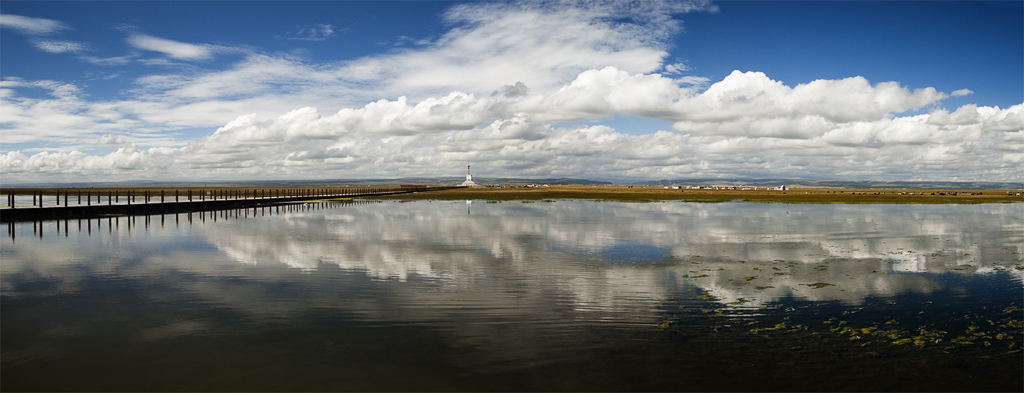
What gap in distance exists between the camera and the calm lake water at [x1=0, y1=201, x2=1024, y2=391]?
741cm

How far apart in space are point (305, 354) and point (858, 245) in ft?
72.9

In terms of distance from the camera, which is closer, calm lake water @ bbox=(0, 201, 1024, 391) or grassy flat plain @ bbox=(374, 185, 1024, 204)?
calm lake water @ bbox=(0, 201, 1024, 391)

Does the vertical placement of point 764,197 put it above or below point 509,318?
above

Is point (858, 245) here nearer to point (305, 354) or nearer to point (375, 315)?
point (375, 315)

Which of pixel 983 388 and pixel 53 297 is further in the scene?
pixel 53 297

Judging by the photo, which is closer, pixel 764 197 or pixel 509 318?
pixel 509 318

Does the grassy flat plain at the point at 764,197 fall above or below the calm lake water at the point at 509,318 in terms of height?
above

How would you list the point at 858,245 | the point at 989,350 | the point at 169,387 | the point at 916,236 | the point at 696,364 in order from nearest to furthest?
the point at 169,387 → the point at 696,364 → the point at 989,350 → the point at 858,245 → the point at 916,236

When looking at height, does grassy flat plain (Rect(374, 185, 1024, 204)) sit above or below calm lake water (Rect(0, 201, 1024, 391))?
above

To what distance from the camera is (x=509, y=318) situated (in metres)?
10.2

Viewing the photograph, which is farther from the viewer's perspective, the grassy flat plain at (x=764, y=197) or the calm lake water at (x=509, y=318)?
the grassy flat plain at (x=764, y=197)

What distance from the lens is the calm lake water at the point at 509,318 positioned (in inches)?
292

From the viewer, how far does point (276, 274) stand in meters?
14.8

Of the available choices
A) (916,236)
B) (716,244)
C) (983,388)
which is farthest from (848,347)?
(916,236)
